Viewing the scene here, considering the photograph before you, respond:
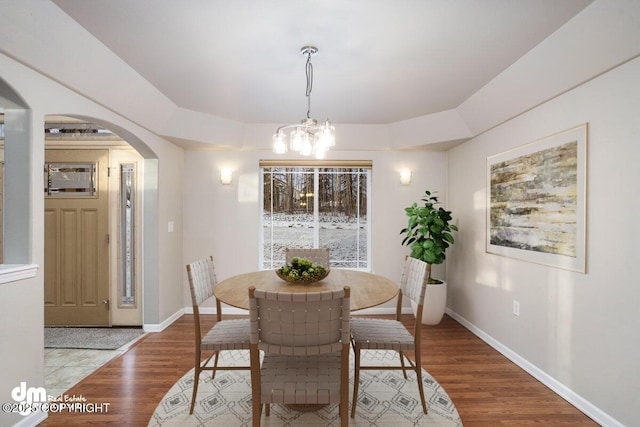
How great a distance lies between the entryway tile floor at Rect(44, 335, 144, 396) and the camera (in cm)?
245

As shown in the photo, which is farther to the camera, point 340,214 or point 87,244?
point 340,214

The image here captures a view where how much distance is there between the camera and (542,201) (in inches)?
101

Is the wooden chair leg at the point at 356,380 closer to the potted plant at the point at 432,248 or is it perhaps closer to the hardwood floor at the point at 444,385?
the hardwood floor at the point at 444,385

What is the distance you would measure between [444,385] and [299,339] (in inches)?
62.1

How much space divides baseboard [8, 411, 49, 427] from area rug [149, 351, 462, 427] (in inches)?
27.1

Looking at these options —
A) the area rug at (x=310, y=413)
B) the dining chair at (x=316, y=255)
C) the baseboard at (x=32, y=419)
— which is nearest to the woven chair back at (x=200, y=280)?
the area rug at (x=310, y=413)

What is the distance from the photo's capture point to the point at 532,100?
2580 mm

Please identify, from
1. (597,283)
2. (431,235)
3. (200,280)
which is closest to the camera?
(597,283)

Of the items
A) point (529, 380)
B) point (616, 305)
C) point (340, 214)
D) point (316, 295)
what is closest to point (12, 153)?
point (316, 295)

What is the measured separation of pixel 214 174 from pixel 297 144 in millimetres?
2445

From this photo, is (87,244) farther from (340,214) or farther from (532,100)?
(532,100)

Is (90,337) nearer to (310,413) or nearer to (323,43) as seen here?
(310,413)

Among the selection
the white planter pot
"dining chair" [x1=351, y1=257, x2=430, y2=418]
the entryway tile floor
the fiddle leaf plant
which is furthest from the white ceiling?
the entryway tile floor

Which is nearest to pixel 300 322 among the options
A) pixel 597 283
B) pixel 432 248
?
pixel 597 283
